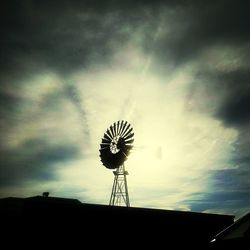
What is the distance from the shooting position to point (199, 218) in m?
21.4

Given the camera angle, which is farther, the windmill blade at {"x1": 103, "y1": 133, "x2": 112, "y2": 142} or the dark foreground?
the windmill blade at {"x1": 103, "y1": 133, "x2": 112, "y2": 142}

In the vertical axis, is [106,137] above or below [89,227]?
above

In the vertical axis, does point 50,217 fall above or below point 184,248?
above

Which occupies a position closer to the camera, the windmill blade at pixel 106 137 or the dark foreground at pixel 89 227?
the dark foreground at pixel 89 227

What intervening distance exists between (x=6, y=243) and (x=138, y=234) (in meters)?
8.11

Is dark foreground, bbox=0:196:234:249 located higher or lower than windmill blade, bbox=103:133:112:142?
lower

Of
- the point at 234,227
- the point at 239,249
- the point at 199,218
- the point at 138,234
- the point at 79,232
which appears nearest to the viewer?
the point at 239,249

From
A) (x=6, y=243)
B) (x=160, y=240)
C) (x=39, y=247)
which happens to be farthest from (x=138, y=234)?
(x=6, y=243)

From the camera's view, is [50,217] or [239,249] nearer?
[239,249]

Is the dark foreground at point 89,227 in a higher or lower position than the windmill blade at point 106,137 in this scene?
lower

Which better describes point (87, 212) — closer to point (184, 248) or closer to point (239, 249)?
point (184, 248)

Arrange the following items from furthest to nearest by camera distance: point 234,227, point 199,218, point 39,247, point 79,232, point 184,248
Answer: point 199,218
point 184,248
point 79,232
point 39,247
point 234,227

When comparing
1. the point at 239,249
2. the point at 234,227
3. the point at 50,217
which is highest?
the point at 50,217

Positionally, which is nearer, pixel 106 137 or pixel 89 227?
pixel 89 227
